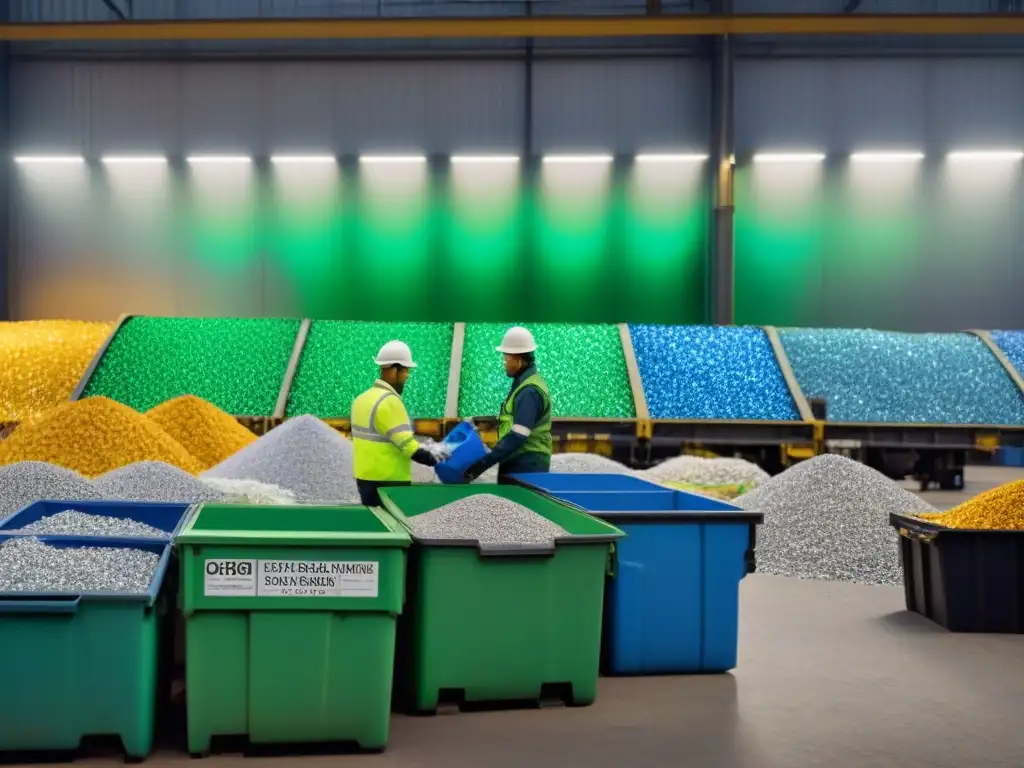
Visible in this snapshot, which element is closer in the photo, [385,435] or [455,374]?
[385,435]

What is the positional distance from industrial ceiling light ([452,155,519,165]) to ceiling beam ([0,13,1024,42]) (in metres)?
2.34

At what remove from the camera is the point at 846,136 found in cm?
1639

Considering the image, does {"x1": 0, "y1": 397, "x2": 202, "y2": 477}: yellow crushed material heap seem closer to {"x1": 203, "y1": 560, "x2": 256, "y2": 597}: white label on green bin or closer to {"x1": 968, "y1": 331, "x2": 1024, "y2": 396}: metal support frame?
{"x1": 203, "y1": 560, "x2": 256, "y2": 597}: white label on green bin

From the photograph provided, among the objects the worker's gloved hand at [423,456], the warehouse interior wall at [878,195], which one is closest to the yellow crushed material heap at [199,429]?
the worker's gloved hand at [423,456]

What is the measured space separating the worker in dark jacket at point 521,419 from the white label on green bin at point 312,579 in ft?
6.61

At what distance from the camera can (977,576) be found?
212 inches

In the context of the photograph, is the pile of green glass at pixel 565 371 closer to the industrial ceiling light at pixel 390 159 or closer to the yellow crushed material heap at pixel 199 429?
the yellow crushed material heap at pixel 199 429

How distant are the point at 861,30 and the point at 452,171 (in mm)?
6421

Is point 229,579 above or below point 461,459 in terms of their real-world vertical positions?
below

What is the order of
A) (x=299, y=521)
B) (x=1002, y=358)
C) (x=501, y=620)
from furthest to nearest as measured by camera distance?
1. (x=1002, y=358)
2. (x=299, y=521)
3. (x=501, y=620)

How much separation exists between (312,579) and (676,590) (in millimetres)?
1776

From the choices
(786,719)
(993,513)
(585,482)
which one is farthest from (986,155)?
(786,719)

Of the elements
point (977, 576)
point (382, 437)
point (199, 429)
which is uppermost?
point (382, 437)

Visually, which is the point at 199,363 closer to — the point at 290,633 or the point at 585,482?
the point at 585,482
